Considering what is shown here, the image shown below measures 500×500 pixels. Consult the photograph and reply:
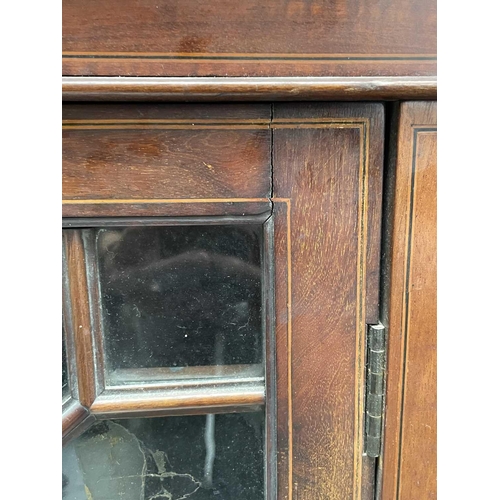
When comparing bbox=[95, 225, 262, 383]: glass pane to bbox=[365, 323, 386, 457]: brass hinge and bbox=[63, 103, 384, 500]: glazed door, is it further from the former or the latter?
bbox=[365, 323, 386, 457]: brass hinge

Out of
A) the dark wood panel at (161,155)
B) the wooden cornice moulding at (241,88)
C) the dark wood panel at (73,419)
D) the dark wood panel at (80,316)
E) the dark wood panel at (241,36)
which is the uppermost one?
the dark wood panel at (241,36)

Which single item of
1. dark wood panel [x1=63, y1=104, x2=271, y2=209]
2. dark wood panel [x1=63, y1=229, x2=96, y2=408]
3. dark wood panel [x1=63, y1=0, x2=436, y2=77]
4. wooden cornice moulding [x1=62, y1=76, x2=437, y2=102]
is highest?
dark wood panel [x1=63, y1=0, x2=436, y2=77]

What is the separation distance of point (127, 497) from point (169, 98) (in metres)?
0.44

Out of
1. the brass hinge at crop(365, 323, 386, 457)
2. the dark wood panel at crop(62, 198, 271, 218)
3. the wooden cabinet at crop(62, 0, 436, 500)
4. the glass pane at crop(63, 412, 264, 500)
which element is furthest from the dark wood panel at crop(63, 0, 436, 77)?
the glass pane at crop(63, 412, 264, 500)

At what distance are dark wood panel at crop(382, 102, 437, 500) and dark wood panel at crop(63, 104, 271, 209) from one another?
0.46 ft

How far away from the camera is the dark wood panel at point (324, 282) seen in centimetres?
41

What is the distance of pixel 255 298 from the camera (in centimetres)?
45

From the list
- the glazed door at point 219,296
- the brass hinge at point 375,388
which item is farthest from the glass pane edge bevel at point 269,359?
the brass hinge at point 375,388

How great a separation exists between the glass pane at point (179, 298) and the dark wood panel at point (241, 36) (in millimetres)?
157

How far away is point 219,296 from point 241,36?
0.26 metres

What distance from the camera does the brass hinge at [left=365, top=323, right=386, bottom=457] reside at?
445 millimetres

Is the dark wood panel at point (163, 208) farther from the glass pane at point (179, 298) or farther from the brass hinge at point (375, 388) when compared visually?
the brass hinge at point (375, 388)

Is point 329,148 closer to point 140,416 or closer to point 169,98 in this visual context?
point 169,98

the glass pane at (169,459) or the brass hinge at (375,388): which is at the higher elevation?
the brass hinge at (375,388)
